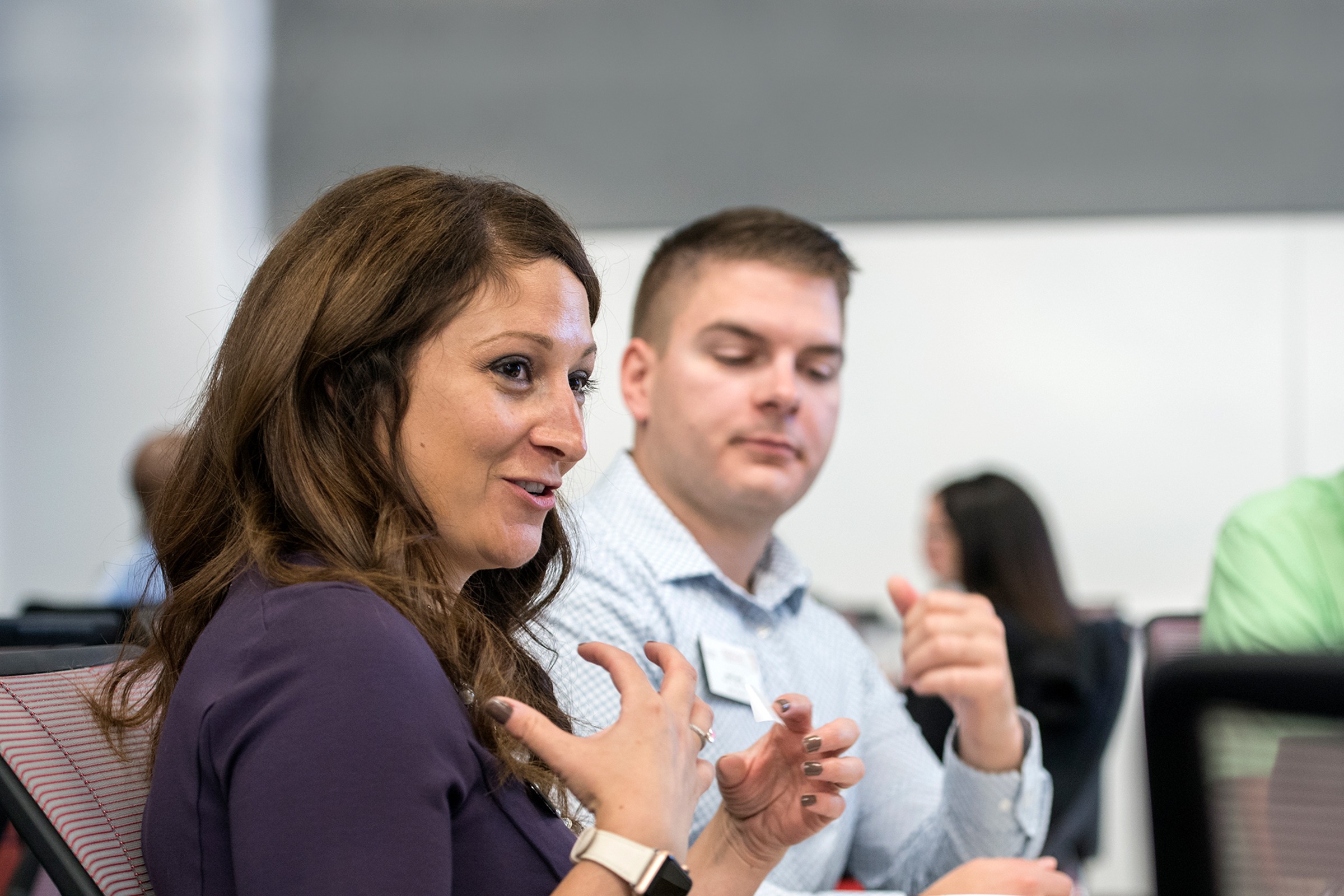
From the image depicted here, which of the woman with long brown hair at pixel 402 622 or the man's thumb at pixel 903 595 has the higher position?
the woman with long brown hair at pixel 402 622

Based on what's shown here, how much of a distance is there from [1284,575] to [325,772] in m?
1.43

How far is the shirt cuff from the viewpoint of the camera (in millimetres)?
1534

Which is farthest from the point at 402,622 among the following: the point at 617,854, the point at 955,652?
the point at 955,652

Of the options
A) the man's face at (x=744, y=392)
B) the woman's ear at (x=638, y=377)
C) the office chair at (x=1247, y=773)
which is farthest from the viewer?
the woman's ear at (x=638, y=377)

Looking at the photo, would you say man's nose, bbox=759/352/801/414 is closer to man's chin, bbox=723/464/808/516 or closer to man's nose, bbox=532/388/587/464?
man's chin, bbox=723/464/808/516

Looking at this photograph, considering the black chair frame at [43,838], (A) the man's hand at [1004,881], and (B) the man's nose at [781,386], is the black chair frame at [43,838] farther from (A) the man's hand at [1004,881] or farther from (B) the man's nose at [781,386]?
(B) the man's nose at [781,386]

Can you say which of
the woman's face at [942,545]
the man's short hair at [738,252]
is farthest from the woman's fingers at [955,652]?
the woman's face at [942,545]

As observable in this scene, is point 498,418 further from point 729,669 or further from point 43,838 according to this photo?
point 729,669

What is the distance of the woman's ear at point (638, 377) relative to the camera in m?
1.83

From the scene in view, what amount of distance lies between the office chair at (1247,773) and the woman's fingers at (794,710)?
553mm

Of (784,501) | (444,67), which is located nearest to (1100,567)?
(784,501)

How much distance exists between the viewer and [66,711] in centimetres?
92

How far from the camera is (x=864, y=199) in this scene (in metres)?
4.89

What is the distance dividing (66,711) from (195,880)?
203 millimetres
